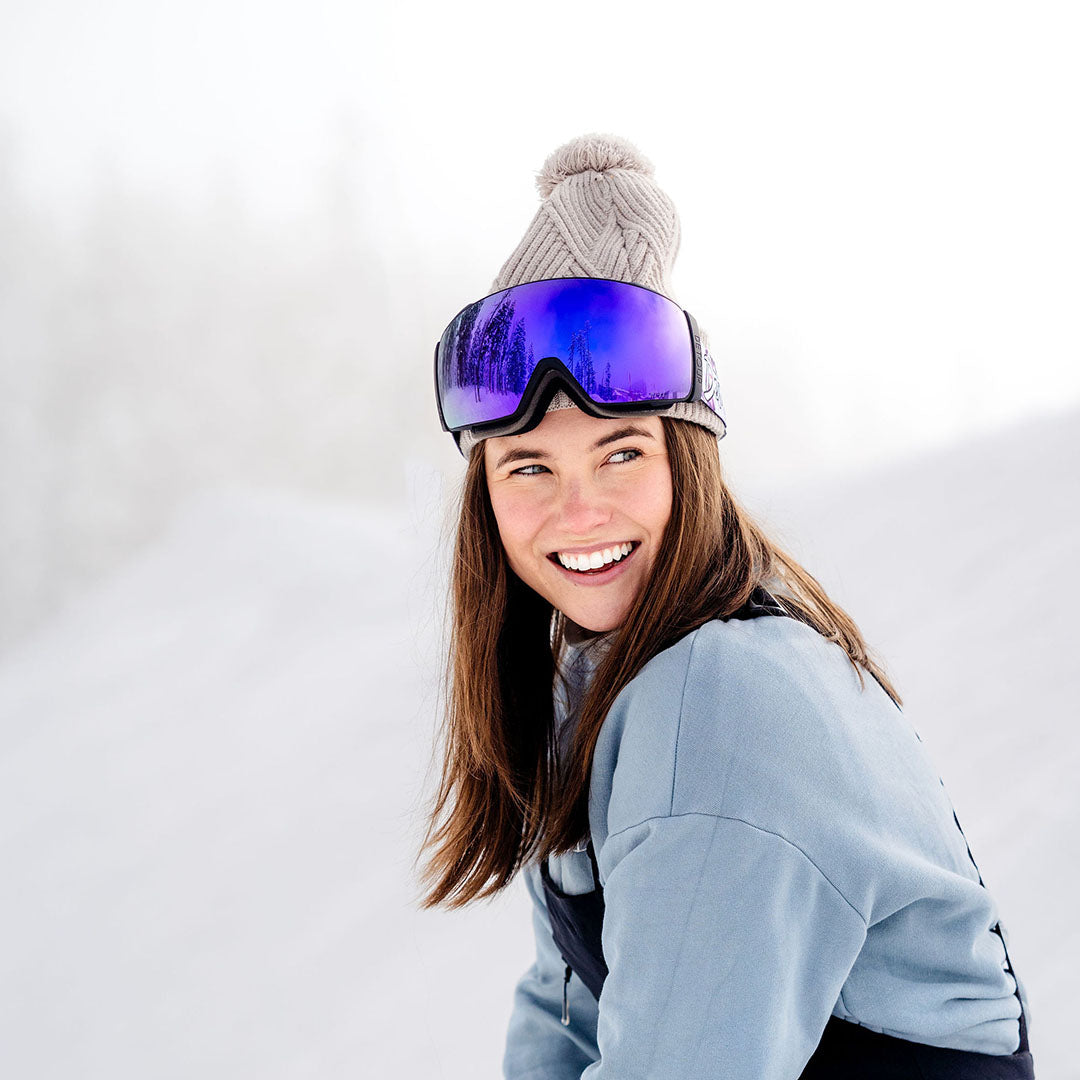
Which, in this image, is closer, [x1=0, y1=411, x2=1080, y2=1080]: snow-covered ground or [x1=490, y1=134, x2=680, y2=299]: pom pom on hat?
[x1=490, y1=134, x2=680, y2=299]: pom pom on hat

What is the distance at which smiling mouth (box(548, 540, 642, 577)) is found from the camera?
1.15 meters

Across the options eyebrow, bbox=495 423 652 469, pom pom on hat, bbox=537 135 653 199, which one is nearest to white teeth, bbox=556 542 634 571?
eyebrow, bbox=495 423 652 469

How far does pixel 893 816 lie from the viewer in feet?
2.94

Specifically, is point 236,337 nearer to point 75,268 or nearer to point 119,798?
point 75,268

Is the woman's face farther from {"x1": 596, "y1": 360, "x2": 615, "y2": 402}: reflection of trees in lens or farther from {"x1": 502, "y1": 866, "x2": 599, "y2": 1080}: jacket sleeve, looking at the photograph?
{"x1": 502, "y1": 866, "x2": 599, "y2": 1080}: jacket sleeve

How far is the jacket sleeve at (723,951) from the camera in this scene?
80 cm

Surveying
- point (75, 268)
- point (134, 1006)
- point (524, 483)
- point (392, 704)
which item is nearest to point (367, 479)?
point (75, 268)

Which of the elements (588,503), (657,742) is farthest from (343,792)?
(657,742)

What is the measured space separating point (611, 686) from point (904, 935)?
370 mm

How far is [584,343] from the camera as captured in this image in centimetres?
113

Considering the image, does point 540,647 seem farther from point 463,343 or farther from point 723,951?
point 723,951

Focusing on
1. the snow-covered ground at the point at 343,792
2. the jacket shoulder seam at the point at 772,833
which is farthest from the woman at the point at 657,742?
the snow-covered ground at the point at 343,792

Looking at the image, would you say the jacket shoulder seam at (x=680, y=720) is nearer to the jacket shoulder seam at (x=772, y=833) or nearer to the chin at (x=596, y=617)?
the jacket shoulder seam at (x=772, y=833)

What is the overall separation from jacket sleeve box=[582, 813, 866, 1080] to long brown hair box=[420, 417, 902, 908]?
0.25 m
